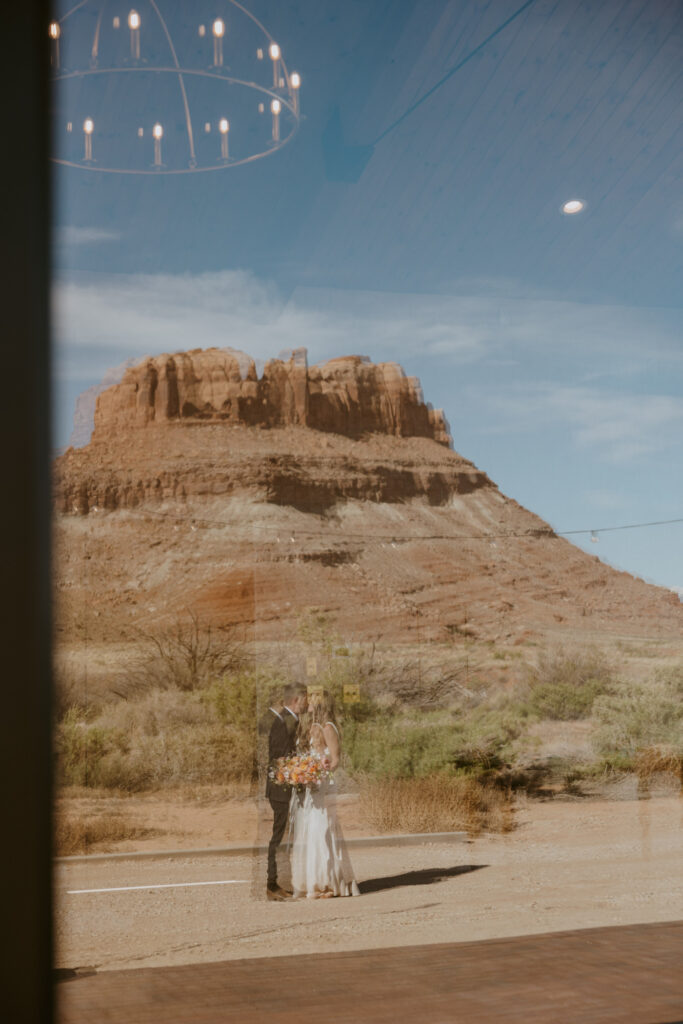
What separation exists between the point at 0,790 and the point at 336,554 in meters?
9.98

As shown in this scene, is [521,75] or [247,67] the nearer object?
[247,67]

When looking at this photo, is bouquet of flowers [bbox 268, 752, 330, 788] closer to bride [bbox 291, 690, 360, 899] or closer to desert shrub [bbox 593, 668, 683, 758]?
bride [bbox 291, 690, 360, 899]

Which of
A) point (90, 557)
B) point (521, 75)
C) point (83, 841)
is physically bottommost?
point (83, 841)

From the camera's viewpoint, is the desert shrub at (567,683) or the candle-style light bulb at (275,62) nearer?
the candle-style light bulb at (275,62)

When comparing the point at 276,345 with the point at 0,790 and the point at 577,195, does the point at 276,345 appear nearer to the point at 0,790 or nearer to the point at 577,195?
the point at 577,195

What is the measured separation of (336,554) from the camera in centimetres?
1090

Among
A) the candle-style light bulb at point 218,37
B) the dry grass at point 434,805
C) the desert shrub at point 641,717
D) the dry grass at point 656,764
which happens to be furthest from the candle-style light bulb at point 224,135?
the desert shrub at point 641,717

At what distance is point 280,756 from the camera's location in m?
3.43

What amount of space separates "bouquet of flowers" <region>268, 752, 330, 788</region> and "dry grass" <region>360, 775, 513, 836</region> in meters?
2.49

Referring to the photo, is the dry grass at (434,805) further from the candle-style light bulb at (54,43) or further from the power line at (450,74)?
the candle-style light bulb at (54,43)

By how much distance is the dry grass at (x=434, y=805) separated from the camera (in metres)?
5.97

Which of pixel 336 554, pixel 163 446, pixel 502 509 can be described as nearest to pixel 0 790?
pixel 502 509

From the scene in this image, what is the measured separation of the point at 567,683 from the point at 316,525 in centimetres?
361

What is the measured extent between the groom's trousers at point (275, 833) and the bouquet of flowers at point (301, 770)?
11 centimetres
